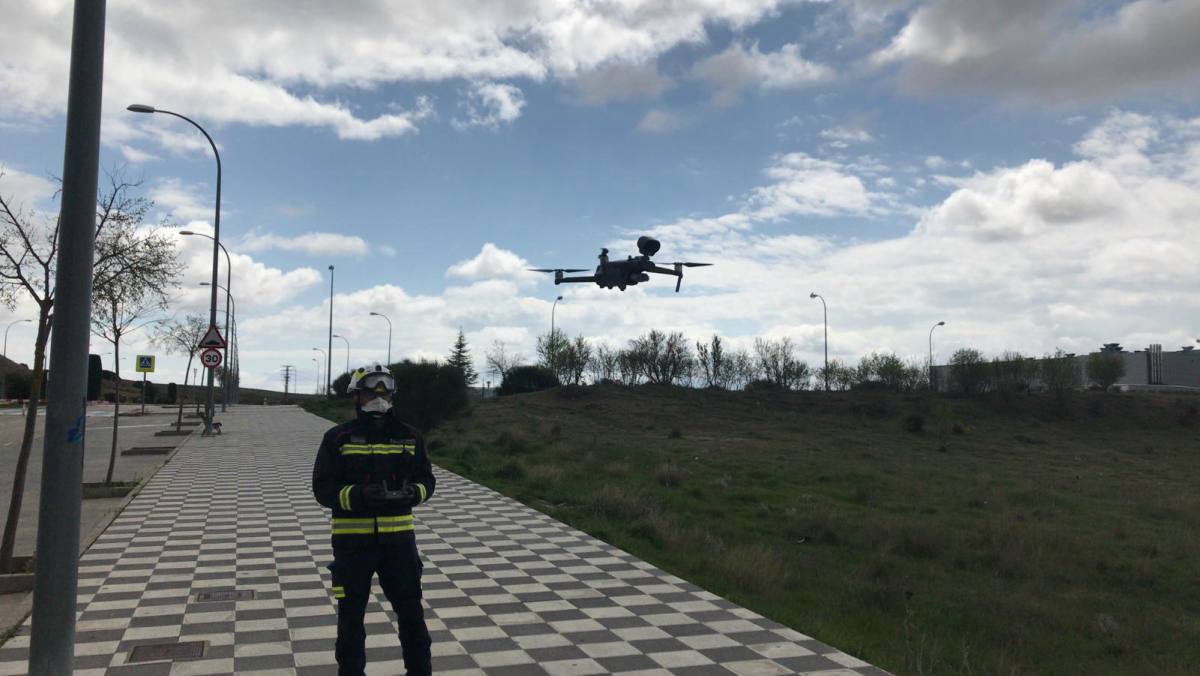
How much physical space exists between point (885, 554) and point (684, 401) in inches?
1860

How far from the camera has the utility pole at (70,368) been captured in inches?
189

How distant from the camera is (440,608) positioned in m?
7.88

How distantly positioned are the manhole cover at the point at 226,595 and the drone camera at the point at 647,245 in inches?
316

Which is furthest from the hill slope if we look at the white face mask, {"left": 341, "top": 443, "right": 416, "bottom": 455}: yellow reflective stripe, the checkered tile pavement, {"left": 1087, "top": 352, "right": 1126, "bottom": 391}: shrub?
{"left": 1087, "top": 352, "right": 1126, "bottom": 391}: shrub

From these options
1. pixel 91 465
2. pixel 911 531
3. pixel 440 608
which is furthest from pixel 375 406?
pixel 91 465

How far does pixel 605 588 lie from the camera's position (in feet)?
28.9

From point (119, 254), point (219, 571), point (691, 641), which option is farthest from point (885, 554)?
point (119, 254)

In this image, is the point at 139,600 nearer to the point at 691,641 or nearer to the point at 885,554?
the point at 691,641

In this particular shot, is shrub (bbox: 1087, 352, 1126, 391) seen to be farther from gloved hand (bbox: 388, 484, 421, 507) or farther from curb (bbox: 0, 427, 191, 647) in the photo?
gloved hand (bbox: 388, 484, 421, 507)

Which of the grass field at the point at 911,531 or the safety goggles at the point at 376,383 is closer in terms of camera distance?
the safety goggles at the point at 376,383

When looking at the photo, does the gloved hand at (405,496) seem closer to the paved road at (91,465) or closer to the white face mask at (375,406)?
the white face mask at (375,406)

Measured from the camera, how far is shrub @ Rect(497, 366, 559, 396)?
243ft

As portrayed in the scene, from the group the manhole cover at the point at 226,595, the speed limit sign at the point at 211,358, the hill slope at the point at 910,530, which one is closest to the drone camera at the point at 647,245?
the hill slope at the point at 910,530

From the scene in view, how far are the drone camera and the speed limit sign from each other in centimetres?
1480
